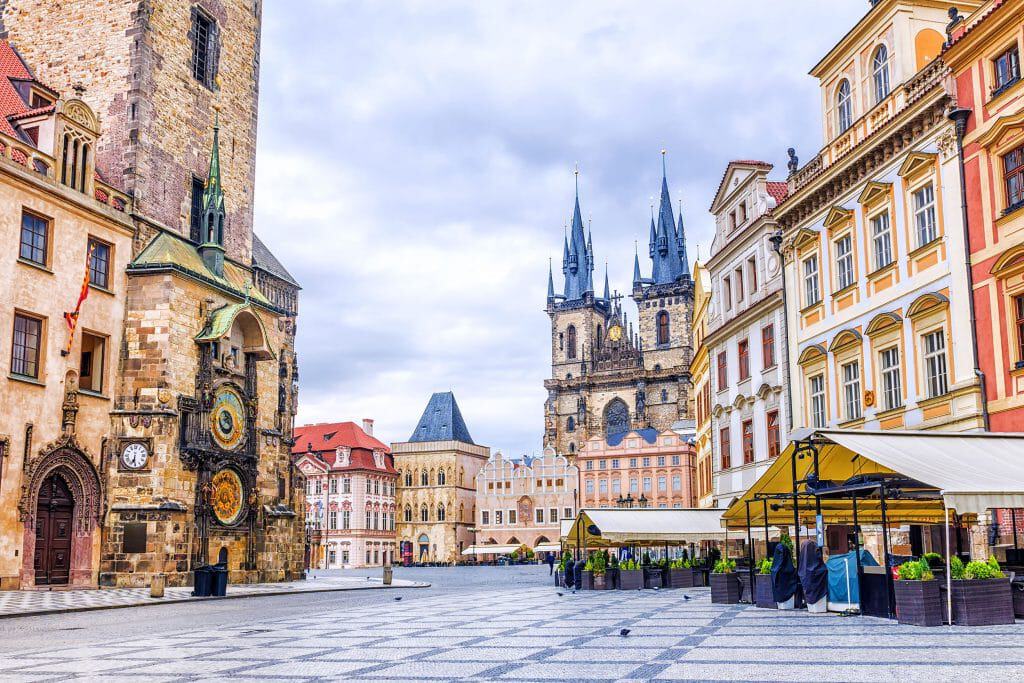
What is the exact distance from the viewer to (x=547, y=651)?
11.9 m

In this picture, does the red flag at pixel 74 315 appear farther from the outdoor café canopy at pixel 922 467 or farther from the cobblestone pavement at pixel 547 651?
the outdoor café canopy at pixel 922 467

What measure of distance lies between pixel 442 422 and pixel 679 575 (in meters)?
88.4

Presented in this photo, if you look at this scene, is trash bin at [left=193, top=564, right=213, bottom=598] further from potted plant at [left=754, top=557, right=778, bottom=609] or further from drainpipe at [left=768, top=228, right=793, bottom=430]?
drainpipe at [left=768, top=228, right=793, bottom=430]

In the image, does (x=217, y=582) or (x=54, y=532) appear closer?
(x=217, y=582)

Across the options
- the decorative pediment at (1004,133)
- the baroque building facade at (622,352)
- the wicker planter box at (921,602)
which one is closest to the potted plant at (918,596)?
the wicker planter box at (921,602)

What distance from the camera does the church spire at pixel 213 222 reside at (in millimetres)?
35188

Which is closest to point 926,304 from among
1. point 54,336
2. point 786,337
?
point 786,337

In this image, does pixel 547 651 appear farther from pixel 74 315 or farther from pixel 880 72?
pixel 74 315

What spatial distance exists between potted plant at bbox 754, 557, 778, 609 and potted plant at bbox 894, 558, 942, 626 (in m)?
4.41

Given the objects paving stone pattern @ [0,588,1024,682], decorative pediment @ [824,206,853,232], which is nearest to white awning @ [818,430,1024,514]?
paving stone pattern @ [0,588,1024,682]

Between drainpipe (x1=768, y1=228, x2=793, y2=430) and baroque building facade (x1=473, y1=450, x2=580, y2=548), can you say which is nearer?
drainpipe (x1=768, y1=228, x2=793, y2=430)

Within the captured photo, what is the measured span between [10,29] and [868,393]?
1234 inches

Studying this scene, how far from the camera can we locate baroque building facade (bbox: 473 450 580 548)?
10794 centimetres

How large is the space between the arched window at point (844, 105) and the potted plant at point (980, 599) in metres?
16.7
